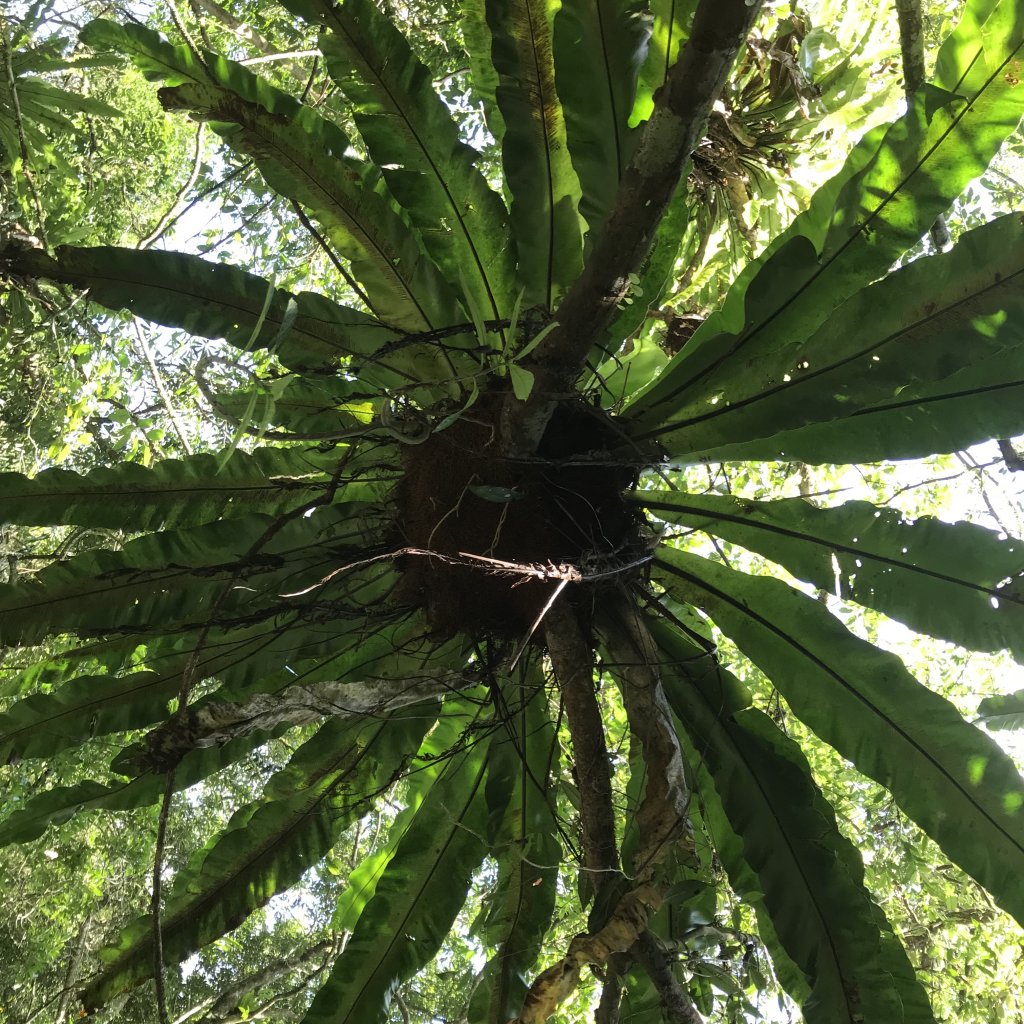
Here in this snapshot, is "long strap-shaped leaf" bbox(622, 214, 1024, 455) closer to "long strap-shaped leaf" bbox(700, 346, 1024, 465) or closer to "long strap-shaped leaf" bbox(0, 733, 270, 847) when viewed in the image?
"long strap-shaped leaf" bbox(700, 346, 1024, 465)

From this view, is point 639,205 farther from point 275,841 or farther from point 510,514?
point 275,841

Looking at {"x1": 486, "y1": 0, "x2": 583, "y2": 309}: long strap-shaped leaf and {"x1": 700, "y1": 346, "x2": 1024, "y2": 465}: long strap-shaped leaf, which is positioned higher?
{"x1": 486, "y1": 0, "x2": 583, "y2": 309}: long strap-shaped leaf

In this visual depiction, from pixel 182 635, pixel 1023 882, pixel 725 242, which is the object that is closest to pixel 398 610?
pixel 182 635

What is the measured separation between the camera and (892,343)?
1.78m

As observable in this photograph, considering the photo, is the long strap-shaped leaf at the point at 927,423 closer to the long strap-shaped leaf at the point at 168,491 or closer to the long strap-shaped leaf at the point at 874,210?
the long strap-shaped leaf at the point at 874,210

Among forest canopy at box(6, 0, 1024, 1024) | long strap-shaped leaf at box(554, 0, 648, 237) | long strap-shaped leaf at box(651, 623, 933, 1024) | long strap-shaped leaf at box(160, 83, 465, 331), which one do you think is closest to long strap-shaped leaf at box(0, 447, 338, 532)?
forest canopy at box(6, 0, 1024, 1024)

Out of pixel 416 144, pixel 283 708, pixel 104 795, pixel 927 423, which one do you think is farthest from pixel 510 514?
pixel 104 795

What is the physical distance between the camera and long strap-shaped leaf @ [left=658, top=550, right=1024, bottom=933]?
1.81 metres

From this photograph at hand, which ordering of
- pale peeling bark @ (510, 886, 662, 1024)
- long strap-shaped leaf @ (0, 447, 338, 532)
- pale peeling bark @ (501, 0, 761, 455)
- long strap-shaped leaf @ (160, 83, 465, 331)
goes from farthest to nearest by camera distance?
long strap-shaped leaf @ (0, 447, 338, 532) → long strap-shaped leaf @ (160, 83, 465, 331) → pale peeling bark @ (510, 886, 662, 1024) → pale peeling bark @ (501, 0, 761, 455)

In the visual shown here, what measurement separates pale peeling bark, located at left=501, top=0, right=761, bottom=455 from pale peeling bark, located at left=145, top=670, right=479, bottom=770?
23.5 inches

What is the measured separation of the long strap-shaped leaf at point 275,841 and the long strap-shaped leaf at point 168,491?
2.32ft

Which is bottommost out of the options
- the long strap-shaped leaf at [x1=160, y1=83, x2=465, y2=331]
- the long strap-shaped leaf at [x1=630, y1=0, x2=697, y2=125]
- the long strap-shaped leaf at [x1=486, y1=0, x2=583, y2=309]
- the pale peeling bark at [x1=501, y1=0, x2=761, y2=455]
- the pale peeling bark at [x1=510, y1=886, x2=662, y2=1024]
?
the pale peeling bark at [x1=510, y1=886, x2=662, y2=1024]

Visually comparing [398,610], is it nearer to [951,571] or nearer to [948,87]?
[951,571]

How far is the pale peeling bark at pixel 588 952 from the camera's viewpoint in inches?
51.8
